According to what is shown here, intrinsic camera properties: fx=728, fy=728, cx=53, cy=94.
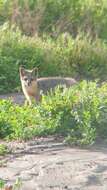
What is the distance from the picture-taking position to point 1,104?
9.59 metres

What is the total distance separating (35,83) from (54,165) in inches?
166

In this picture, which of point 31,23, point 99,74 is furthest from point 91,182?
point 31,23

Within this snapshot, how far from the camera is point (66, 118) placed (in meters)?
8.80

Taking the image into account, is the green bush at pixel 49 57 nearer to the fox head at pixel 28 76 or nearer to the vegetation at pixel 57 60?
the vegetation at pixel 57 60

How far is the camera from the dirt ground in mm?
7237

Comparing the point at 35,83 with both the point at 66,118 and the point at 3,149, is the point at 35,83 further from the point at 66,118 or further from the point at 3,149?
the point at 3,149

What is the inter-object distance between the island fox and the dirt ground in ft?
9.76

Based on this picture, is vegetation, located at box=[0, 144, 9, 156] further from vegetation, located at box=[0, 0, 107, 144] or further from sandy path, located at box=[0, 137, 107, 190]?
vegetation, located at box=[0, 0, 107, 144]

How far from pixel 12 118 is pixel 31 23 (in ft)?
22.5

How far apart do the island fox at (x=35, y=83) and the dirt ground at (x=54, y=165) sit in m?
2.97

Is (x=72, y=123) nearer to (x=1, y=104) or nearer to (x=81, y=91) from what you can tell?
(x=81, y=91)

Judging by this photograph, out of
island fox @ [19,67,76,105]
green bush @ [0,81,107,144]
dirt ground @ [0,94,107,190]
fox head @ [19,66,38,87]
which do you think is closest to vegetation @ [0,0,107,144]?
green bush @ [0,81,107,144]

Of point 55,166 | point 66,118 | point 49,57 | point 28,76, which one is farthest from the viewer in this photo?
point 49,57

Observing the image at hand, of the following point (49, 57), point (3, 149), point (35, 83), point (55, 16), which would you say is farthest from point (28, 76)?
point (55, 16)
